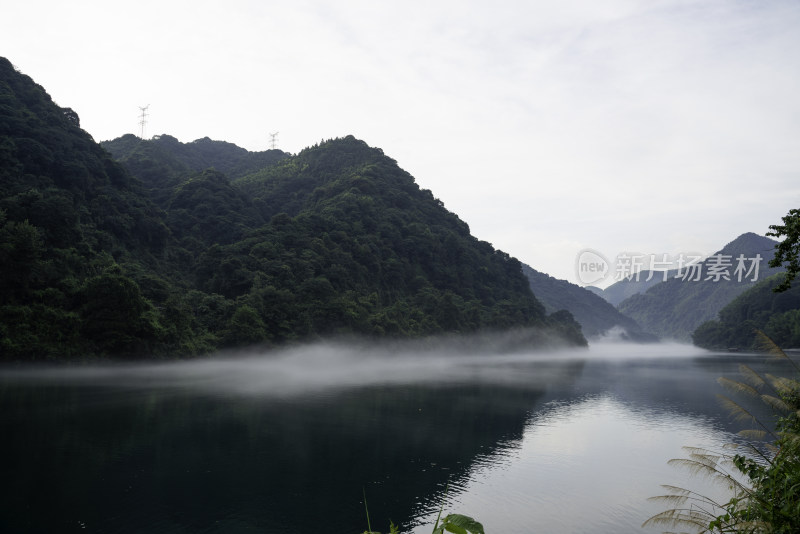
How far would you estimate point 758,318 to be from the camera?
16562 centimetres

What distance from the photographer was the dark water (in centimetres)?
2061

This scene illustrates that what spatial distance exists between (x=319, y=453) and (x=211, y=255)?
3029 inches

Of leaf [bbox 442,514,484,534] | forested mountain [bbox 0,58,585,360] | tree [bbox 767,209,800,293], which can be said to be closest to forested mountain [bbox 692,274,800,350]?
forested mountain [bbox 0,58,585,360]

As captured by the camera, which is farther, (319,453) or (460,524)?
(319,453)

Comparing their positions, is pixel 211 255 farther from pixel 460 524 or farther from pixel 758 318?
pixel 758 318

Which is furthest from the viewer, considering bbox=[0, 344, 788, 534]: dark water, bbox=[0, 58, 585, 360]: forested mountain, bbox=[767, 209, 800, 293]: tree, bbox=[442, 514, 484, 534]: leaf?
bbox=[0, 58, 585, 360]: forested mountain

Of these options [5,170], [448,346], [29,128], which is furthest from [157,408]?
[448,346]

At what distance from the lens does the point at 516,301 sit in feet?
515

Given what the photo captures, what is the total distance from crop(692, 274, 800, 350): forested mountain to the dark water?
102420mm

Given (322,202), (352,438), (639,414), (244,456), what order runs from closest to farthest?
(244,456) → (352,438) → (639,414) → (322,202)

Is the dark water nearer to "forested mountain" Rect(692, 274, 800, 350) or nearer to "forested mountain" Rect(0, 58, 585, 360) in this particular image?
"forested mountain" Rect(0, 58, 585, 360)

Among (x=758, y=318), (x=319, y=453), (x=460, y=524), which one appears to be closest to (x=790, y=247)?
(x=460, y=524)

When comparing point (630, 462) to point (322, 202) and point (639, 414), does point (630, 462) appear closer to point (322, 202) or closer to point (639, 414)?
point (639, 414)

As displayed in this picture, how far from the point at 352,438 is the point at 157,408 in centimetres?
1747
